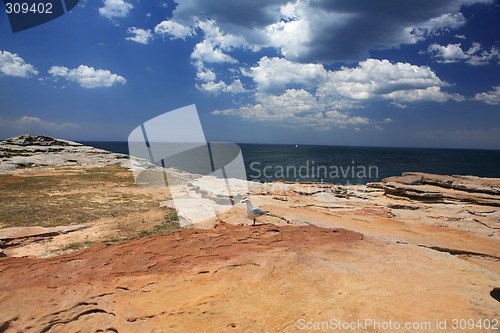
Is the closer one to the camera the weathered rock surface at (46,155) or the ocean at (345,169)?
the weathered rock surface at (46,155)

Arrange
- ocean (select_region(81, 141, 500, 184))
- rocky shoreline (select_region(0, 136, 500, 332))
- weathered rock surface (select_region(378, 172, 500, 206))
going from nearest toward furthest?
1. rocky shoreline (select_region(0, 136, 500, 332))
2. weathered rock surface (select_region(378, 172, 500, 206))
3. ocean (select_region(81, 141, 500, 184))

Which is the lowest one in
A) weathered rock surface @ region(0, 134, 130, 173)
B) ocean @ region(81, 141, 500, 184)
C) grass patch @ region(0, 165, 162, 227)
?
ocean @ region(81, 141, 500, 184)

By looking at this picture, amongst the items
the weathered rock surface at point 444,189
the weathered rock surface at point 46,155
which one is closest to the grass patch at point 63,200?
the weathered rock surface at point 46,155

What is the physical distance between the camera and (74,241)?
1134 centimetres

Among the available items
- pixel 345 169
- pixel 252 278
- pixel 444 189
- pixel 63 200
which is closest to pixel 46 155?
pixel 63 200

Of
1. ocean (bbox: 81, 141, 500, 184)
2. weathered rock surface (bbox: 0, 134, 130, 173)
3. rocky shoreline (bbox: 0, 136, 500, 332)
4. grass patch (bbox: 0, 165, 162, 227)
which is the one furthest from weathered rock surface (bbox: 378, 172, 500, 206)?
weathered rock surface (bbox: 0, 134, 130, 173)

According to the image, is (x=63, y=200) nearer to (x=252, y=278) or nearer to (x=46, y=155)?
(x=252, y=278)

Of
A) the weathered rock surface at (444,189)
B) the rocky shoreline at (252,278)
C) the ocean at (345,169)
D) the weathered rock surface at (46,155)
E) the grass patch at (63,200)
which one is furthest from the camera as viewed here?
the ocean at (345,169)

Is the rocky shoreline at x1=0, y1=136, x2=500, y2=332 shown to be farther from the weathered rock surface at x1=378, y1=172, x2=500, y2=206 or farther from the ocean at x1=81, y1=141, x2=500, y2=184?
the ocean at x1=81, y1=141, x2=500, y2=184

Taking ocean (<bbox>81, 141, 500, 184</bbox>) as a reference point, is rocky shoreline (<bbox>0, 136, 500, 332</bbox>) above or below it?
above

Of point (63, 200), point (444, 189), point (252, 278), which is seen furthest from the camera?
point (444, 189)

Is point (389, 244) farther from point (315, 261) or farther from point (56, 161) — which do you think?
point (56, 161)

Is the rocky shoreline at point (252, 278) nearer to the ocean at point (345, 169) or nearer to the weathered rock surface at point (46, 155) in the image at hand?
the weathered rock surface at point (46, 155)

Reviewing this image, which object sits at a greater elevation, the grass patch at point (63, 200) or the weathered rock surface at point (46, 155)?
the weathered rock surface at point (46, 155)
